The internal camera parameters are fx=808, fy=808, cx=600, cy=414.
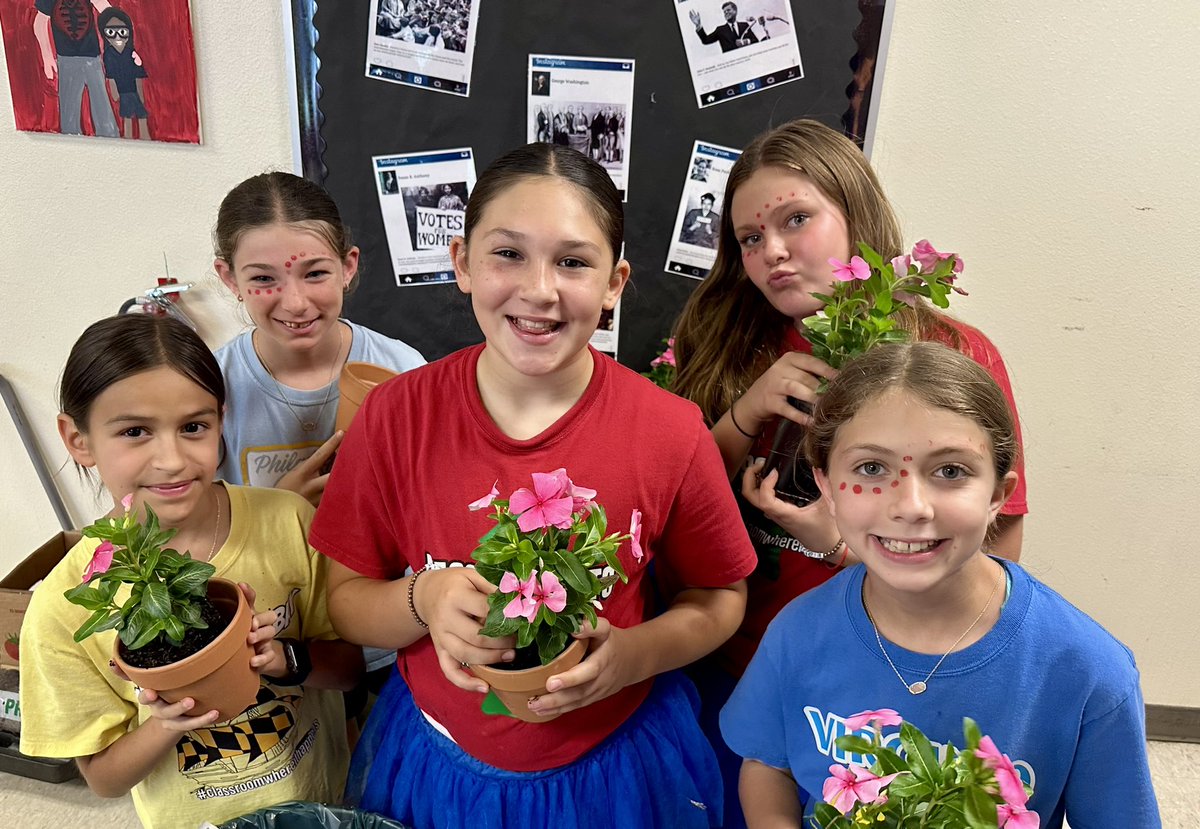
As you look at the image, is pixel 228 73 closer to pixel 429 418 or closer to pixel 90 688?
pixel 429 418

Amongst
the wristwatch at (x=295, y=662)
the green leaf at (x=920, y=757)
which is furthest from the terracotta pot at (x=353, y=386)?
the green leaf at (x=920, y=757)

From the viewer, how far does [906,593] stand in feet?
3.30

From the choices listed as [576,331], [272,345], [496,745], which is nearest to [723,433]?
[576,331]

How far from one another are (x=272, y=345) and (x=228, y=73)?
897 millimetres

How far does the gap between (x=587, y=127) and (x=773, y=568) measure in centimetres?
124

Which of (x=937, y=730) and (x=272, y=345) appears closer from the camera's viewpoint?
(x=937, y=730)

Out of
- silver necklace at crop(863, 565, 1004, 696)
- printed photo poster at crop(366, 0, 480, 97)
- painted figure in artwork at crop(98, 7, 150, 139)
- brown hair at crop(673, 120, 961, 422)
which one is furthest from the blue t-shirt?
painted figure in artwork at crop(98, 7, 150, 139)

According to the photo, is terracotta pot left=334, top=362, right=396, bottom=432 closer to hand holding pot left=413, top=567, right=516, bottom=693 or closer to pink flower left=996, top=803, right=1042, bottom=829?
hand holding pot left=413, top=567, right=516, bottom=693

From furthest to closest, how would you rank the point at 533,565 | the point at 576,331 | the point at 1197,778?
the point at 1197,778 → the point at 576,331 → the point at 533,565

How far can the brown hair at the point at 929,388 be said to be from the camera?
95 cm

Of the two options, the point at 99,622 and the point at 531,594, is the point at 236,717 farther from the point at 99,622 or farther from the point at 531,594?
the point at 531,594

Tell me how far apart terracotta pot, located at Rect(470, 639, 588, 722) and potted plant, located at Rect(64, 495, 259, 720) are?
13.1 inches

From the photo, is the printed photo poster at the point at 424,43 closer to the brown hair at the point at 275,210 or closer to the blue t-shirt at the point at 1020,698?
the brown hair at the point at 275,210

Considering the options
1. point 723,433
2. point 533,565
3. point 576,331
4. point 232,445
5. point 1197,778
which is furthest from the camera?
point 1197,778
